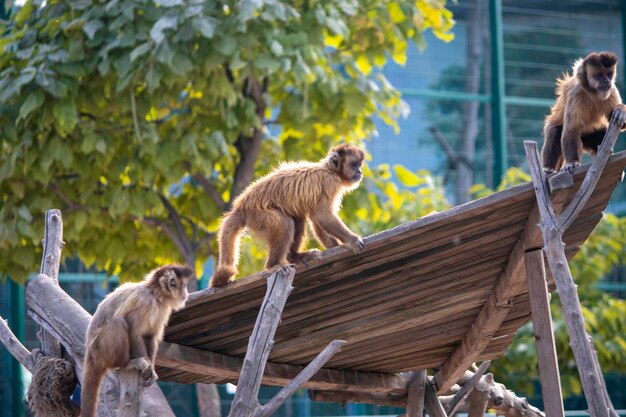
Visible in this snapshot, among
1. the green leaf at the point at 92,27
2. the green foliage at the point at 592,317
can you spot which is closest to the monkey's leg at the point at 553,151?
the green leaf at the point at 92,27

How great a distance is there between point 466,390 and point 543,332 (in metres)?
2.13

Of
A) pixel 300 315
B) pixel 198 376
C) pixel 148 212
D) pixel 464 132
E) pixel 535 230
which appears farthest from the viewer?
pixel 464 132

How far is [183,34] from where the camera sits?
8.49 m

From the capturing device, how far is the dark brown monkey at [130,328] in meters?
5.54

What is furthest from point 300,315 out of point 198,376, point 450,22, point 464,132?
point 464,132

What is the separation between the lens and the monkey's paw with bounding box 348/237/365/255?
623cm

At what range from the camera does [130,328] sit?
5.65 m

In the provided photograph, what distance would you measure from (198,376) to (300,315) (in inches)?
48.2

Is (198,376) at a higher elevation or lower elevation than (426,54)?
lower

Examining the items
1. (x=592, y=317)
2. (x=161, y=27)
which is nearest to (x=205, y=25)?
(x=161, y=27)

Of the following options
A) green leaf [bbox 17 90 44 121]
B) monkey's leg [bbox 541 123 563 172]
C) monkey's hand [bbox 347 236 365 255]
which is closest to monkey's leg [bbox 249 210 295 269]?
monkey's hand [bbox 347 236 365 255]

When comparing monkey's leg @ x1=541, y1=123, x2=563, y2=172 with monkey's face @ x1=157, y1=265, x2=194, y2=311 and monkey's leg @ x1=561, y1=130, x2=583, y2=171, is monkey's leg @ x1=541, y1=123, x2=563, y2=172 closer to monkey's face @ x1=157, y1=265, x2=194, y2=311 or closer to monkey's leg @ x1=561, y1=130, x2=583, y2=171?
monkey's leg @ x1=561, y1=130, x2=583, y2=171

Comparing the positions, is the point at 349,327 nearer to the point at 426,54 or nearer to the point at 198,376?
the point at 198,376

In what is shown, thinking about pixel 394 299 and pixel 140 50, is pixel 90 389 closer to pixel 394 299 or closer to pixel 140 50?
pixel 394 299
